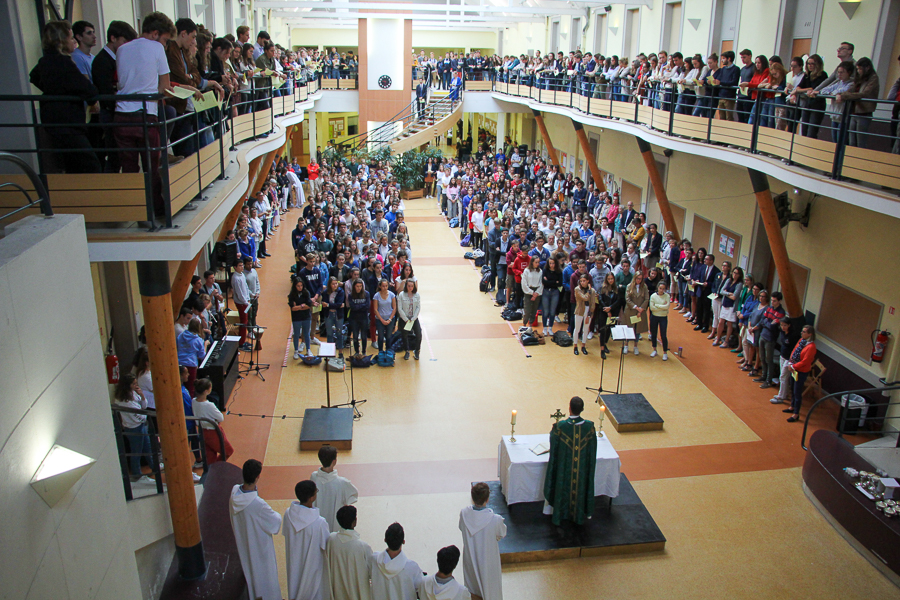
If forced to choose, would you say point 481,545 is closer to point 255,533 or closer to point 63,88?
point 255,533

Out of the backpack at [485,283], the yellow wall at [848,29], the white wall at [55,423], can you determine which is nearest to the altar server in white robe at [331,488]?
the white wall at [55,423]

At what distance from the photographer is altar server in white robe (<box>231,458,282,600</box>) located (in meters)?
5.85

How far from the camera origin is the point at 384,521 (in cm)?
772

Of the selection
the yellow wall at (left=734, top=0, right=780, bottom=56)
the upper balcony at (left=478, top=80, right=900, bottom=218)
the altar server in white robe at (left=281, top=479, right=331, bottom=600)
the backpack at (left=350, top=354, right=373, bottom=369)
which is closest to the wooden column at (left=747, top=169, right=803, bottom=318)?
Answer: the upper balcony at (left=478, top=80, right=900, bottom=218)

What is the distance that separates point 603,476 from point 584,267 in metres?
6.02

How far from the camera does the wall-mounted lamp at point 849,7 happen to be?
11188 millimetres

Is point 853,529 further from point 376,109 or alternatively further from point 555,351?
point 376,109

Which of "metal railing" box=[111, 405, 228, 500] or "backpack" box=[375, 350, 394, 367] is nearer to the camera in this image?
"metal railing" box=[111, 405, 228, 500]

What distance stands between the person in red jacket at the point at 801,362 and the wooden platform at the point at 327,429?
663 cm

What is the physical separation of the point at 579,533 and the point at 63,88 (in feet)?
21.3

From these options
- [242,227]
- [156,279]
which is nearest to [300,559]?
[156,279]

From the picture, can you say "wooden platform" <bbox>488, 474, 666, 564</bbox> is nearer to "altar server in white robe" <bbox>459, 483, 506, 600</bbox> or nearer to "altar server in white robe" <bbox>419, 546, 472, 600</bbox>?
"altar server in white robe" <bbox>459, 483, 506, 600</bbox>

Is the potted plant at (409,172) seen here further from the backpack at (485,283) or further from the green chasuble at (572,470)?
the green chasuble at (572,470)

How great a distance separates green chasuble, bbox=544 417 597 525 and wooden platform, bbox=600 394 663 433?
8.56 feet
